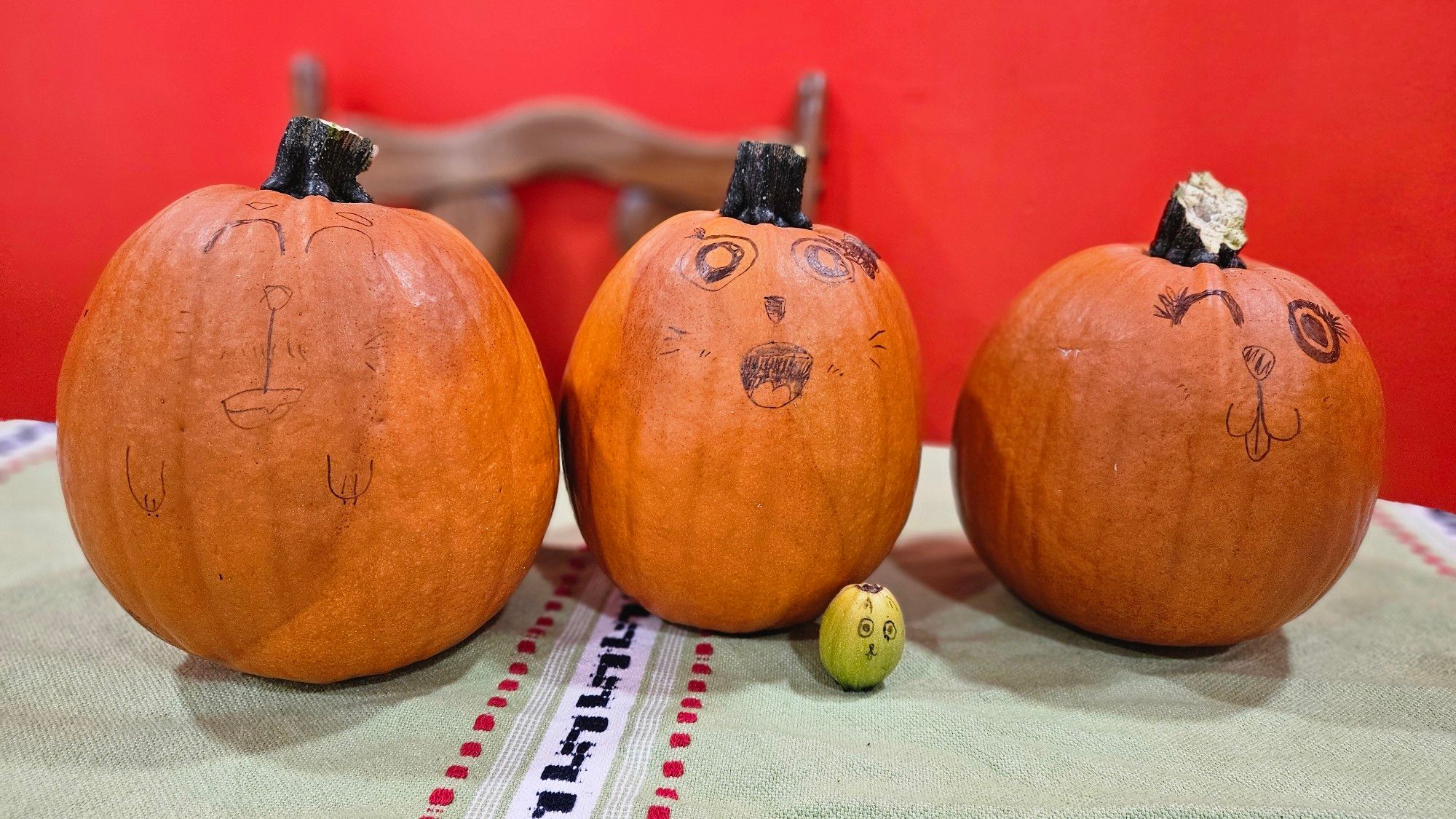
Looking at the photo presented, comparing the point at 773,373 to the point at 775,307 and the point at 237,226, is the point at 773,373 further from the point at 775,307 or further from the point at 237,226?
the point at 237,226

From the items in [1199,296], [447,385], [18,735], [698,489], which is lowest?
[18,735]

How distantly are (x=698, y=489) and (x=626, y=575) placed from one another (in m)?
0.15

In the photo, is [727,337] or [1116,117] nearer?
[727,337]

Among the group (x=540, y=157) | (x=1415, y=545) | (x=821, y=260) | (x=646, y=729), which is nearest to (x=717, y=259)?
(x=821, y=260)

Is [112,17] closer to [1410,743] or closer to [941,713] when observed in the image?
[941,713]

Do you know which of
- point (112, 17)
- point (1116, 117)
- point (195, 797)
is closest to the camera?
point (195, 797)

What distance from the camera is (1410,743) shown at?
86 centimetres

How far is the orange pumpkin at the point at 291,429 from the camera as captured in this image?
0.75 metres

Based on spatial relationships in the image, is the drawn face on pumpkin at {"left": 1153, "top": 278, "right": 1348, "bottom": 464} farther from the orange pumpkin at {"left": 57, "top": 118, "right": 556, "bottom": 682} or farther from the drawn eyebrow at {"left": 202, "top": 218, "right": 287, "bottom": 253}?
the drawn eyebrow at {"left": 202, "top": 218, "right": 287, "bottom": 253}

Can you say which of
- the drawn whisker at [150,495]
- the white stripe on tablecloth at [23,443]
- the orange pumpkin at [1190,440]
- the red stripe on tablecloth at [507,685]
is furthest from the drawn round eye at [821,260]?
the white stripe on tablecloth at [23,443]

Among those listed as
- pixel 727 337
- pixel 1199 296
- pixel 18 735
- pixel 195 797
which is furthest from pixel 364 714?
pixel 1199 296

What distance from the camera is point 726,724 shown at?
83 cm

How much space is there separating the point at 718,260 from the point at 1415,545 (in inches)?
46.8

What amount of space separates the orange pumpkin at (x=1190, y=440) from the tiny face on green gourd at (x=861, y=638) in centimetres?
23
